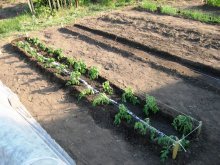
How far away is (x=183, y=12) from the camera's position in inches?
441

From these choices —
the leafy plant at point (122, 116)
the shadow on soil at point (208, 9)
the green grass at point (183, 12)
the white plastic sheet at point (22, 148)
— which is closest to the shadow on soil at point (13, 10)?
the green grass at point (183, 12)

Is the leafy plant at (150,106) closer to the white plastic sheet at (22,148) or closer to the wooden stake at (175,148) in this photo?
the wooden stake at (175,148)

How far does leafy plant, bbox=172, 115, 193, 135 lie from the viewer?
16.5 ft

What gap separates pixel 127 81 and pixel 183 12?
18.2ft

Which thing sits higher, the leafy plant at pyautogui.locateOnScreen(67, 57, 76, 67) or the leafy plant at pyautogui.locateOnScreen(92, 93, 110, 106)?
the leafy plant at pyautogui.locateOnScreen(67, 57, 76, 67)

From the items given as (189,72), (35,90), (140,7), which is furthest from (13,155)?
(140,7)

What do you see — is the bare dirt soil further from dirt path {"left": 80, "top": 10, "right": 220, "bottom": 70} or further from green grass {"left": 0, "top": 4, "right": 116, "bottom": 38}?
green grass {"left": 0, "top": 4, "right": 116, "bottom": 38}

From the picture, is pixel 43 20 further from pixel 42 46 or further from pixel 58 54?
pixel 58 54

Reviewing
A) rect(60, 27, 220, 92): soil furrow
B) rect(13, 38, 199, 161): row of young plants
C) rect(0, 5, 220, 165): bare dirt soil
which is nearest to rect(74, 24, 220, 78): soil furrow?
rect(0, 5, 220, 165): bare dirt soil

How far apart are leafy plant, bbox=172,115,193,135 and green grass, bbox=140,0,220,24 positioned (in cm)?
598

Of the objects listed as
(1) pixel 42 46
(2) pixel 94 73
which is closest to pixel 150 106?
(2) pixel 94 73

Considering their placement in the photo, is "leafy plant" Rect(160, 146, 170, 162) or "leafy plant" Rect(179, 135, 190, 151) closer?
"leafy plant" Rect(160, 146, 170, 162)

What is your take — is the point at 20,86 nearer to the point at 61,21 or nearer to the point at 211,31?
the point at 61,21

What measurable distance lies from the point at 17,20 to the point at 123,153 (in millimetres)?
9145
